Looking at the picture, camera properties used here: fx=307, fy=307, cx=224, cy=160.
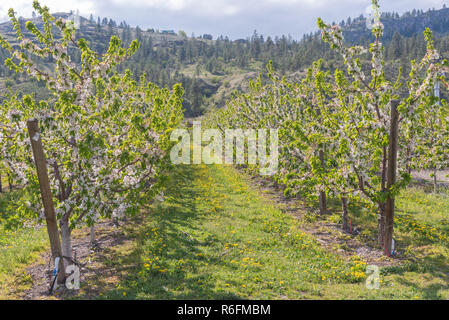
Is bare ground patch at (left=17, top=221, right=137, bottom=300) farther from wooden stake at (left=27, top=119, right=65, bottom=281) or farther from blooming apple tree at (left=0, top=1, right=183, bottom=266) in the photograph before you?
wooden stake at (left=27, top=119, right=65, bottom=281)

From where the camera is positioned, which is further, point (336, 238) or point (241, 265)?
point (336, 238)

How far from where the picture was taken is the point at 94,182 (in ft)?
30.4

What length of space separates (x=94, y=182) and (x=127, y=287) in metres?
3.22

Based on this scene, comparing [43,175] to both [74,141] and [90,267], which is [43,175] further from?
[90,267]

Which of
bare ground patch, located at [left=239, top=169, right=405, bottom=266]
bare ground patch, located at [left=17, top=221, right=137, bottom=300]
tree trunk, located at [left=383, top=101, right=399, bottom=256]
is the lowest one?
bare ground patch, located at [left=239, top=169, right=405, bottom=266]

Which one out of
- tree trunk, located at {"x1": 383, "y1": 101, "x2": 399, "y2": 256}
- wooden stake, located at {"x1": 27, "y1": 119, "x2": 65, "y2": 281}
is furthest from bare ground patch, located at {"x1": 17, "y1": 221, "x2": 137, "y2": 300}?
tree trunk, located at {"x1": 383, "y1": 101, "x2": 399, "y2": 256}

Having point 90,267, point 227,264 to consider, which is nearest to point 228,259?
point 227,264

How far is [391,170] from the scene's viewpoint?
1067 cm

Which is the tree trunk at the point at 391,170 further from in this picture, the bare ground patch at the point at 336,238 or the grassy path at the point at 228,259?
the grassy path at the point at 228,259

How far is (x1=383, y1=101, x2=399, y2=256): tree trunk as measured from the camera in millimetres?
10336

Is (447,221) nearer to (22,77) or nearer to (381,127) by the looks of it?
(381,127)

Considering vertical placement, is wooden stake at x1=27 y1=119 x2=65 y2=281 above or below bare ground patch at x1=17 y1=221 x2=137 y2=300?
above

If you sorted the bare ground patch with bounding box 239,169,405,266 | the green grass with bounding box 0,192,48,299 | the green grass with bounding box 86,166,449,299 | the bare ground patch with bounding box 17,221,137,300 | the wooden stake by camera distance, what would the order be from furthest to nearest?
the bare ground patch with bounding box 239,169,405,266 < the green grass with bounding box 0,192,48,299 < the bare ground patch with bounding box 17,221,137,300 < the green grass with bounding box 86,166,449,299 < the wooden stake

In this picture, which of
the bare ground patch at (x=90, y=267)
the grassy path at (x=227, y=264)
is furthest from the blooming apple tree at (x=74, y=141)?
the grassy path at (x=227, y=264)
